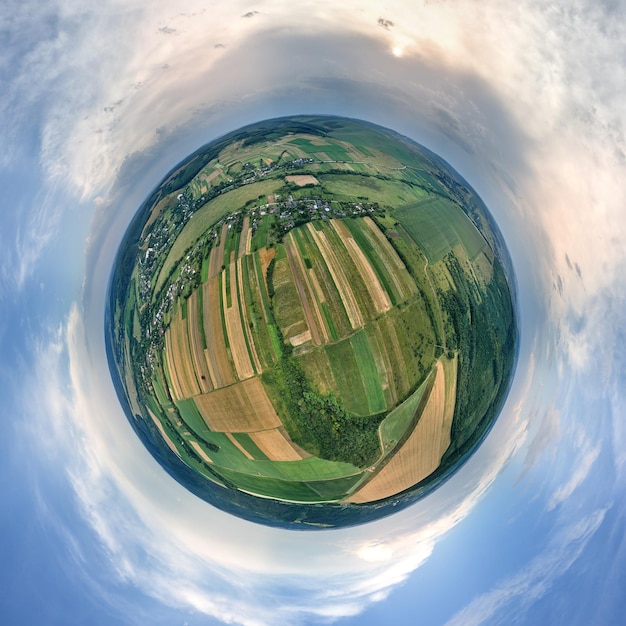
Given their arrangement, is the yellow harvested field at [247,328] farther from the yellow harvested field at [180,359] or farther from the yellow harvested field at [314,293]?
the yellow harvested field at [180,359]

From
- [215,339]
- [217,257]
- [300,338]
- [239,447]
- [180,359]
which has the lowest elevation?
[239,447]

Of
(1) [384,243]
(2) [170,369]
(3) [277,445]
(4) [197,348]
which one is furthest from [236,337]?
(1) [384,243]

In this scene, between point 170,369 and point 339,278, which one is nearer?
point 339,278

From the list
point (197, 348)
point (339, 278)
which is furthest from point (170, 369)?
point (339, 278)

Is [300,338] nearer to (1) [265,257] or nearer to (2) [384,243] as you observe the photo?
(1) [265,257]

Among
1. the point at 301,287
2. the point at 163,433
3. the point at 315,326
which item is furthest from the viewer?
the point at 163,433

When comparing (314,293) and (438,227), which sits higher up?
(438,227)

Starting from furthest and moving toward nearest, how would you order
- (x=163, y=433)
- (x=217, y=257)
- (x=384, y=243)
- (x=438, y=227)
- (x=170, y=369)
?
(x=163, y=433), (x=438, y=227), (x=170, y=369), (x=217, y=257), (x=384, y=243)
